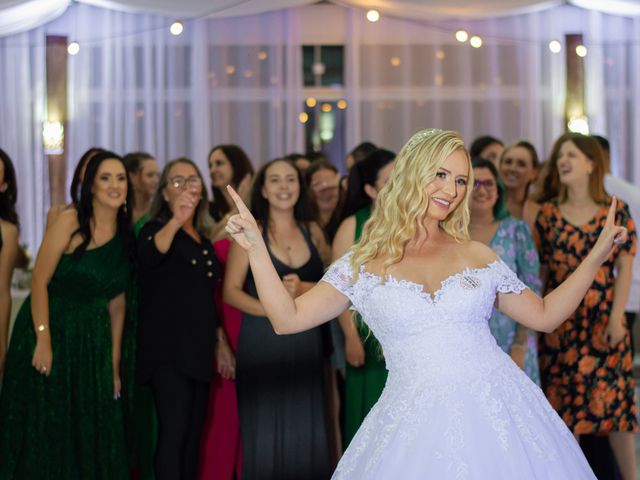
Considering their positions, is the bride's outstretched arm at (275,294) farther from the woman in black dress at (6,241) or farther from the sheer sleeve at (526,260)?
the woman in black dress at (6,241)

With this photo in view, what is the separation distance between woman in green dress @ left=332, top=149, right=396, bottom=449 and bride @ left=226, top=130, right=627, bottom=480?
141 cm

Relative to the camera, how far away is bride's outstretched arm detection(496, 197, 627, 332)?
2.86 meters

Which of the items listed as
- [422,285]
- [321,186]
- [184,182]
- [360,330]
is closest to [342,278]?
[422,285]

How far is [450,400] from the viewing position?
8.89ft

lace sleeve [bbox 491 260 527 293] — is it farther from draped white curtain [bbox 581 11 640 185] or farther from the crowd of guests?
draped white curtain [bbox 581 11 640 185]

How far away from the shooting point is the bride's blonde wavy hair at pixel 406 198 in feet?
9.27

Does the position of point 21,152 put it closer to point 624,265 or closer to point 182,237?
point 182,237

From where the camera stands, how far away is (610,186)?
5.24 m

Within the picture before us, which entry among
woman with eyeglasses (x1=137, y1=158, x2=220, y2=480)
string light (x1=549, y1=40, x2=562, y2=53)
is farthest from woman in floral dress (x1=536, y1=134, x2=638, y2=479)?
string light (x1=549, y1=40, x2=562, y2=53)

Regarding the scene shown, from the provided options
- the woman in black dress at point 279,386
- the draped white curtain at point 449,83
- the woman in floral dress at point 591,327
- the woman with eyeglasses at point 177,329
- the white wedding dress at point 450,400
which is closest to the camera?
the white wedding dress at point 450,400

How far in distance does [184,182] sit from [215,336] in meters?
0.67

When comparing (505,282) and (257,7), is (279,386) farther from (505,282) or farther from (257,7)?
(257,7)

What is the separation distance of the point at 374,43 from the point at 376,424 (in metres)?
6.26

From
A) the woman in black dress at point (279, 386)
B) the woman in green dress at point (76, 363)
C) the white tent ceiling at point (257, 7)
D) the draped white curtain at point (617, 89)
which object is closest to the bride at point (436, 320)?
the woman in black dress at point (279, 386)
